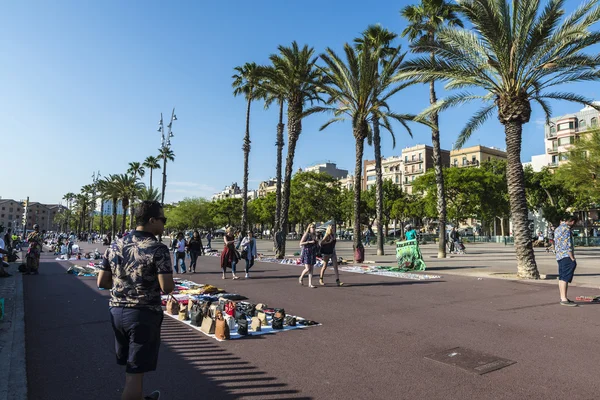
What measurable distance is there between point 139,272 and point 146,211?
49cm

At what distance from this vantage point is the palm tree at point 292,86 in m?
21.9

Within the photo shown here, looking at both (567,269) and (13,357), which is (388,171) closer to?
(567,269)

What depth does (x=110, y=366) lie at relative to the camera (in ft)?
15.1

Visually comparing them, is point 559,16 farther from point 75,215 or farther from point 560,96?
point 75,215

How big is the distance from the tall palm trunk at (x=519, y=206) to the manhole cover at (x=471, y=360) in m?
8.73

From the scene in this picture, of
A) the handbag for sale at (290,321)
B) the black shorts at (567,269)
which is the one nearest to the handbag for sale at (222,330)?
the handbag for sale at (290,321)

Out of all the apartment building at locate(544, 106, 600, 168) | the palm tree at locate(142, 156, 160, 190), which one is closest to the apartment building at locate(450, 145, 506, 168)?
the apartment building at locate(544, 106, 600, 168)

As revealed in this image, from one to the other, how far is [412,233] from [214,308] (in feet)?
35.0

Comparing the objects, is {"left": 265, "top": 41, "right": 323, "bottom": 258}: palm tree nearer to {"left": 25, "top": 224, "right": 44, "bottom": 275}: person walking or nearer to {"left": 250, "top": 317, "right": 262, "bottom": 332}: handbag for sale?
{"left": 25, "top": 224, "right": 44, "bottom": 275}: person walking

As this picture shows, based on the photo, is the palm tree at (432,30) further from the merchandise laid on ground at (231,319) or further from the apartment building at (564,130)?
the apartment building at (564,130)

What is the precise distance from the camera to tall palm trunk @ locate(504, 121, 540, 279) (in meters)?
12.4

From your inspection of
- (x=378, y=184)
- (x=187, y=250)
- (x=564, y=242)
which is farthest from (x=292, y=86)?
(x=564, y=242)

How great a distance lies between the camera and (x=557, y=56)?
13.0 m

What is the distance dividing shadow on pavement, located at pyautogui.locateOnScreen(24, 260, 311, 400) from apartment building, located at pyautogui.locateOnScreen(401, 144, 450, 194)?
277 feet
